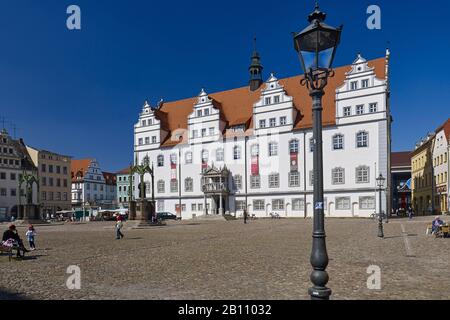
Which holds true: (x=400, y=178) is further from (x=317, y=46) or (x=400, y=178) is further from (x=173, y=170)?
(x=317, y=46)

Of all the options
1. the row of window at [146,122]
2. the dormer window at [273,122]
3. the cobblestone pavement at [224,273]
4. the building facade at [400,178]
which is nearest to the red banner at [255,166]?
the dormer window at [273,122]

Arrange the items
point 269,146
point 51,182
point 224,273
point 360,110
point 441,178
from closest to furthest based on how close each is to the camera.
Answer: point 224,273 < point 360,110 < point 269,146 < point 441,178 < point 51,182

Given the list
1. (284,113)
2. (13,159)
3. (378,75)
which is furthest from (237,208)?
(13,159)

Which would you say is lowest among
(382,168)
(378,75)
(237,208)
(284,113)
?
(237,208)

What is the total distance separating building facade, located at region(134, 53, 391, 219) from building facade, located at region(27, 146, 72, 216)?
21.0 metres

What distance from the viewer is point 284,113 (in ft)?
176

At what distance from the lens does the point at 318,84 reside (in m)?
6.10

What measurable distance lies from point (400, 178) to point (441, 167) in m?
46.7

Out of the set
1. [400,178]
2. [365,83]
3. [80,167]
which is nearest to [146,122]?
[365,83]

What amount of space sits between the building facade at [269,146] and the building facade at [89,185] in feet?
107

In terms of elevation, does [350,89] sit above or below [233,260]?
above
